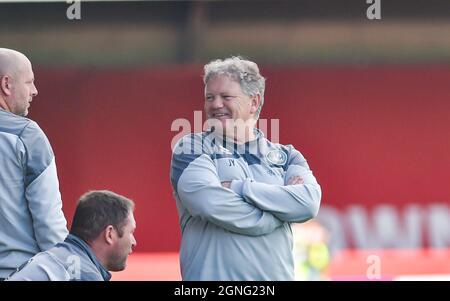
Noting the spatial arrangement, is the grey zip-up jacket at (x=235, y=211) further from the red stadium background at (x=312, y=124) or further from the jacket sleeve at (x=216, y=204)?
the red stadium background at (x=312, y=124)

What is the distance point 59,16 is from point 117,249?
3.30 metres

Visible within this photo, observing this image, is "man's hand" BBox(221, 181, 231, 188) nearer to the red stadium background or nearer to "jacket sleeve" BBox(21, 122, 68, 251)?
"jacket sleeve" BBox(21, 122, 68, 251)

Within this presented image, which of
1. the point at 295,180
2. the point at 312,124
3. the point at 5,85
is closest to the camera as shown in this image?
the point at 295,180

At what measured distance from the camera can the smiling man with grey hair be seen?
2.66 metres

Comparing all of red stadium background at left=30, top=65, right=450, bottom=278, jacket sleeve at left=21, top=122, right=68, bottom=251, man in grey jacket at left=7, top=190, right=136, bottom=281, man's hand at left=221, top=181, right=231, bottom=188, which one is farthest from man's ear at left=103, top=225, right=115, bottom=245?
red stadium background at left=30, top=65, right=450, bottom=278

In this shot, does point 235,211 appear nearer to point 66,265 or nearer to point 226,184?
point 226,184

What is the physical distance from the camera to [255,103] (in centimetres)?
279

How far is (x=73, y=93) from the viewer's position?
19.2 ft

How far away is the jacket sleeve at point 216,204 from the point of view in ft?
8.70

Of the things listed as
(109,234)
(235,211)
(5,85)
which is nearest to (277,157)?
(235,211)

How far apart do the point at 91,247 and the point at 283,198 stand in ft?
1.74

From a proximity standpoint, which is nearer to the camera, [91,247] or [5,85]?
[91,247]

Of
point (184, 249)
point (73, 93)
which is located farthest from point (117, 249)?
point (73, 93)

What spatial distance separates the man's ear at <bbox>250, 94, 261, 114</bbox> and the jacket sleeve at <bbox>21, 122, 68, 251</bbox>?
0.58 meters
